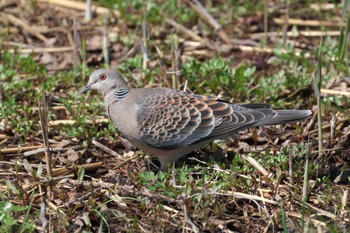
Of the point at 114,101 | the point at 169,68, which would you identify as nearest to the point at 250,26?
the point at 169,68

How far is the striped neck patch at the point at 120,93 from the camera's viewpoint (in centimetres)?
563

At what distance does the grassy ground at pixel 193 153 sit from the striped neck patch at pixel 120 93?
38 centimetres

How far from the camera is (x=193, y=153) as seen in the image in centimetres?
577

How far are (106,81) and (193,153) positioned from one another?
94 centimetres

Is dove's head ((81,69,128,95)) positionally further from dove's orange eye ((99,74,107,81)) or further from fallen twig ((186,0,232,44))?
fallen twig ((186,0,232,44))

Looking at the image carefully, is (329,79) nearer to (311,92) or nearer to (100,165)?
(311,92)

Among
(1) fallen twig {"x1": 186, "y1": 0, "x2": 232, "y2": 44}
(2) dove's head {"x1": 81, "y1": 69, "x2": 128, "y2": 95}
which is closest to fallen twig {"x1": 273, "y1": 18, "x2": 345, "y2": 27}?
(1) fallen twig {"x1": 186, "y1": 0, "x2": 232, "y2": 44}

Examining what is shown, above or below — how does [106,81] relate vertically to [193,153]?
above

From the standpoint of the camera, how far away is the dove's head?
569 centimetres

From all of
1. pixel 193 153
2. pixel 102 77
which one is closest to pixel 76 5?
pixel 102 77

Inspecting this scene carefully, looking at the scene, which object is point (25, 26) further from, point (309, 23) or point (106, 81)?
point (309, 23)

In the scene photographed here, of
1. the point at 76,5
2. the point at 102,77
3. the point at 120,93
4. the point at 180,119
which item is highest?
the point at 76,5

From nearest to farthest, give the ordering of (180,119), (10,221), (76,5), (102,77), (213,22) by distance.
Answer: (10,221), (180,119), (102,77), (213,22), (76,5)

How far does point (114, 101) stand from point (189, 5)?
10.3 feet
